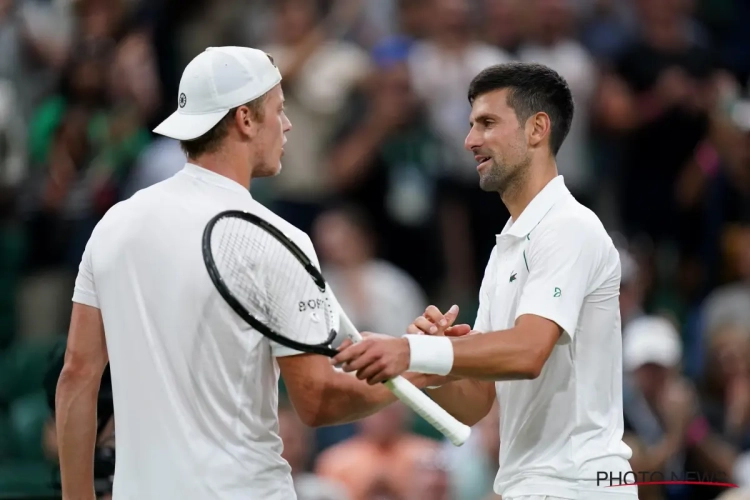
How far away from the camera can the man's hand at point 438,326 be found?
4668mm

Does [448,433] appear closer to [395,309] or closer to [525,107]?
[525,107]

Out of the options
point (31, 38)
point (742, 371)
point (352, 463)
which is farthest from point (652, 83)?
point (31, 38)

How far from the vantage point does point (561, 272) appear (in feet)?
14.1

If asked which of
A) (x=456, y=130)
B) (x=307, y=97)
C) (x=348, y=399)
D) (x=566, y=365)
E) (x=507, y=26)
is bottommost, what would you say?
(x=348, y=399)

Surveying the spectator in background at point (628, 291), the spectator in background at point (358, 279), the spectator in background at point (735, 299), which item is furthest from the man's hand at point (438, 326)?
the spectator in background at point (735, 299)

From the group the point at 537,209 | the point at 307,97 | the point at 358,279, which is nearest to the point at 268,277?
the point at 537,209

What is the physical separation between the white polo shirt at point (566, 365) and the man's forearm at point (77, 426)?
143 centimetres

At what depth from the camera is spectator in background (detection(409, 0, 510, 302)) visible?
9758mm

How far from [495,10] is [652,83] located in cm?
141

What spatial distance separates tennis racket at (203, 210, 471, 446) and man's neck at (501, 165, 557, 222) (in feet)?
2.97

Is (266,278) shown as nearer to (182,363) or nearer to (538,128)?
(182,363)

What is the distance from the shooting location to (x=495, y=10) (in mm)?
10539

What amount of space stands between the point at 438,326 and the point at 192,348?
3.32 feet

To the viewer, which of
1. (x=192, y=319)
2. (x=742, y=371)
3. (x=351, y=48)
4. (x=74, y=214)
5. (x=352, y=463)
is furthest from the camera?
(x=351, y=48)
